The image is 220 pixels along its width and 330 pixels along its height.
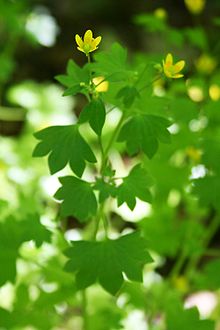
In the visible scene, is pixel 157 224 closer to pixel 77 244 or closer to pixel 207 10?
pixel 77 244

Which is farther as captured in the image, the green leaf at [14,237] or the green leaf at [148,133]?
the green leaf at [14,237]

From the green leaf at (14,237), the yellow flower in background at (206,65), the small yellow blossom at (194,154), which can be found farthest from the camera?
the yellow flower in background at (206,65)

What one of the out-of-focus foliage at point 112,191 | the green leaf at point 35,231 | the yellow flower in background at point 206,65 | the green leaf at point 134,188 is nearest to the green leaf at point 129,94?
the out-of-focus foliage at point 112,191

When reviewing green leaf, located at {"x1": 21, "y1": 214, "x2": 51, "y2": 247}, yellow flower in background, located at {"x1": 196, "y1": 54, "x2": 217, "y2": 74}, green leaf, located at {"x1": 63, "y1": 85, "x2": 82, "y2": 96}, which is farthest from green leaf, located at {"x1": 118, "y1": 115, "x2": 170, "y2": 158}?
yellow flower in background, located at {"x1": 196, "y1": 54, "x2": 217, "y2": 74}

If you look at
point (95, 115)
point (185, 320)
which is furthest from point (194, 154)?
point (95, 115)

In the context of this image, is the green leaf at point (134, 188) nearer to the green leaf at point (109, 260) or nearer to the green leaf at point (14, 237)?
the green leaf at point (109, 260)

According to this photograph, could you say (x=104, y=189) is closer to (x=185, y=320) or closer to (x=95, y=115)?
(x=95, y=115)
